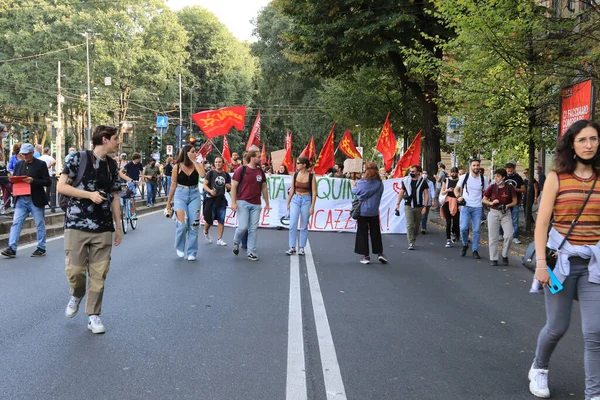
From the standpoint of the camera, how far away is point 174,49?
2110 inches

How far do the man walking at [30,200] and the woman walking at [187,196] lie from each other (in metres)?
2.09

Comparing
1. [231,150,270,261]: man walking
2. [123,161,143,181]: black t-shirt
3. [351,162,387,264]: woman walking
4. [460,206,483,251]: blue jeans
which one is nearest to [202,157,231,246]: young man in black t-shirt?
[231,150,270,261]: man walking

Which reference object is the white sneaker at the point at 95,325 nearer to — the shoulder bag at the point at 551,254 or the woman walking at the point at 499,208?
the shoulder bag at the point at 551,254

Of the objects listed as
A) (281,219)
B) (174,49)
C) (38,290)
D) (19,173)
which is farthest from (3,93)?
(38,290)

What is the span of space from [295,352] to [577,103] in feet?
27.0

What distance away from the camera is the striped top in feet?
13.0

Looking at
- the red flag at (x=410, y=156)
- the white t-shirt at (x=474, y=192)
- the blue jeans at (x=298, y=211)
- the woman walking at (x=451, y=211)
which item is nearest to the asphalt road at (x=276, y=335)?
the blue jeans at (x=298, y=211)

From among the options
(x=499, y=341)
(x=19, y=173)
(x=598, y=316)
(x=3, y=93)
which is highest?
(x=3, y=93)

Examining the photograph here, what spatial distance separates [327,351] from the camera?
5145 millimetres

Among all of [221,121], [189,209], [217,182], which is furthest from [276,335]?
[221,121]

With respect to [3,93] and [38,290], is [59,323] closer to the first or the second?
[38,290]

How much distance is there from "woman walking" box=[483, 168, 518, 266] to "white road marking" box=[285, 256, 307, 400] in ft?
15.0

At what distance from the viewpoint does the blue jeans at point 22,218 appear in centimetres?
1020

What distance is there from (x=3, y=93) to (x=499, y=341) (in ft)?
156
